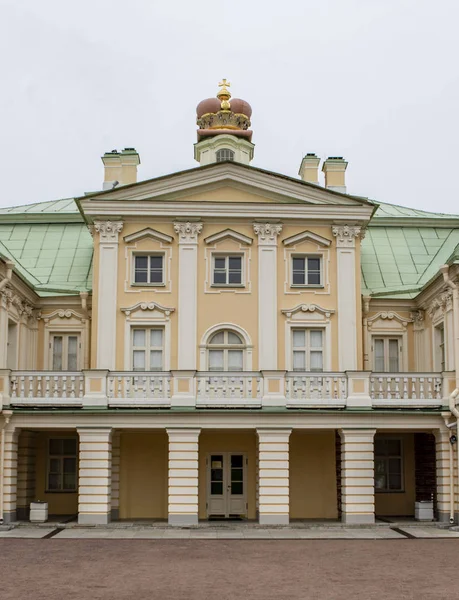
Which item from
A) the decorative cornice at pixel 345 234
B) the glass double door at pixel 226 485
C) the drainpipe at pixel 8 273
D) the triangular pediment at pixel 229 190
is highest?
the triangular pediment at pixel 229 190

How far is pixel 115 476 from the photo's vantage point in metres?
27.8

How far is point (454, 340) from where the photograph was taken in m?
25.9

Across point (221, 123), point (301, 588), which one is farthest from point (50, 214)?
point (301, 588)

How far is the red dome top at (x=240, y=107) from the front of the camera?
37.7 metres

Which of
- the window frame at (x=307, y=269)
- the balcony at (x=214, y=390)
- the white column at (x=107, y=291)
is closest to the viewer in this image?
the balcony at (x=214, y=390)

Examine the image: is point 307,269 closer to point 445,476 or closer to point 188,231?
point 188,231

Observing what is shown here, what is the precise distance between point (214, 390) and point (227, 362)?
1.98m

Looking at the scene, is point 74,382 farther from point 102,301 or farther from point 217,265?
point 217,265

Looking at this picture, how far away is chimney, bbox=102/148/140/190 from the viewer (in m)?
30.9

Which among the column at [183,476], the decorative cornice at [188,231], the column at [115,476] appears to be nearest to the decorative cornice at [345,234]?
the decorative cornice at [188,231]

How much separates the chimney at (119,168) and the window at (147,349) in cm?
570

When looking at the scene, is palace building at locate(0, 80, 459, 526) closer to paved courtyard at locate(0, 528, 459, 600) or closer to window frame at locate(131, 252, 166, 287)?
window frame at locate(131, 252, 166, 287)

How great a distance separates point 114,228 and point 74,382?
511cm

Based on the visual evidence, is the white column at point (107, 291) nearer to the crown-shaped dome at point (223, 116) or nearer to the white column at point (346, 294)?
the white column at point (346, 294)
